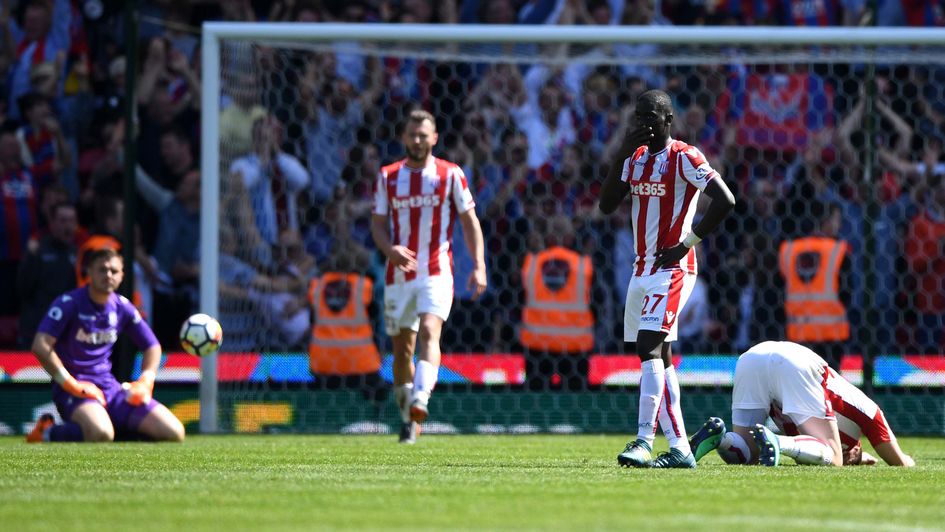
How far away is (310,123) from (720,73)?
12.7 ft

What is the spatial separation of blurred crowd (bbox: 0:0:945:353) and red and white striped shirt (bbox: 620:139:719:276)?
15.8ft

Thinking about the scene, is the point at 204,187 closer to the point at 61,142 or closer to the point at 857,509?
the point at 61,142

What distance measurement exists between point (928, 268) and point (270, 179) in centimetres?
582

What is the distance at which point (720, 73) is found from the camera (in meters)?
13.9

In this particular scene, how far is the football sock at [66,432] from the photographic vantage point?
10148mm

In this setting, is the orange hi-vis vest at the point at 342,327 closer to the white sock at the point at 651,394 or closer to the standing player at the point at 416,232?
the standing player at the point at 416,232

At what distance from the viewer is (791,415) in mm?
7531

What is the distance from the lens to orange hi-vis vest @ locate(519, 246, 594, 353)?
12.4 metres

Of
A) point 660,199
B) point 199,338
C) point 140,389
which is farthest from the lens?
point 140,389

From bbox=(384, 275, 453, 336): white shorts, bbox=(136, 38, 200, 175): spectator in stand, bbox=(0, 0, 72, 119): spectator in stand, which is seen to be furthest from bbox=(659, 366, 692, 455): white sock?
bbox=(0, 0, 72, 119): spectator in stand

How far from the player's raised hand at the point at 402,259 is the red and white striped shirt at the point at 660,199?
95.6 inches

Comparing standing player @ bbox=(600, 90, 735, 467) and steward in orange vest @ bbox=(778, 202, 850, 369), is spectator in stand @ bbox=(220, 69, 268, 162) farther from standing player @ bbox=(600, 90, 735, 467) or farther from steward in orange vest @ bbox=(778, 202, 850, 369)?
standing player @ bbox=(600, 90, 735, 467)

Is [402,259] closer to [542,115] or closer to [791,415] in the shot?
[791,415]

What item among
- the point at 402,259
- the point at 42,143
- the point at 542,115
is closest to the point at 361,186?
the point at 542,115
